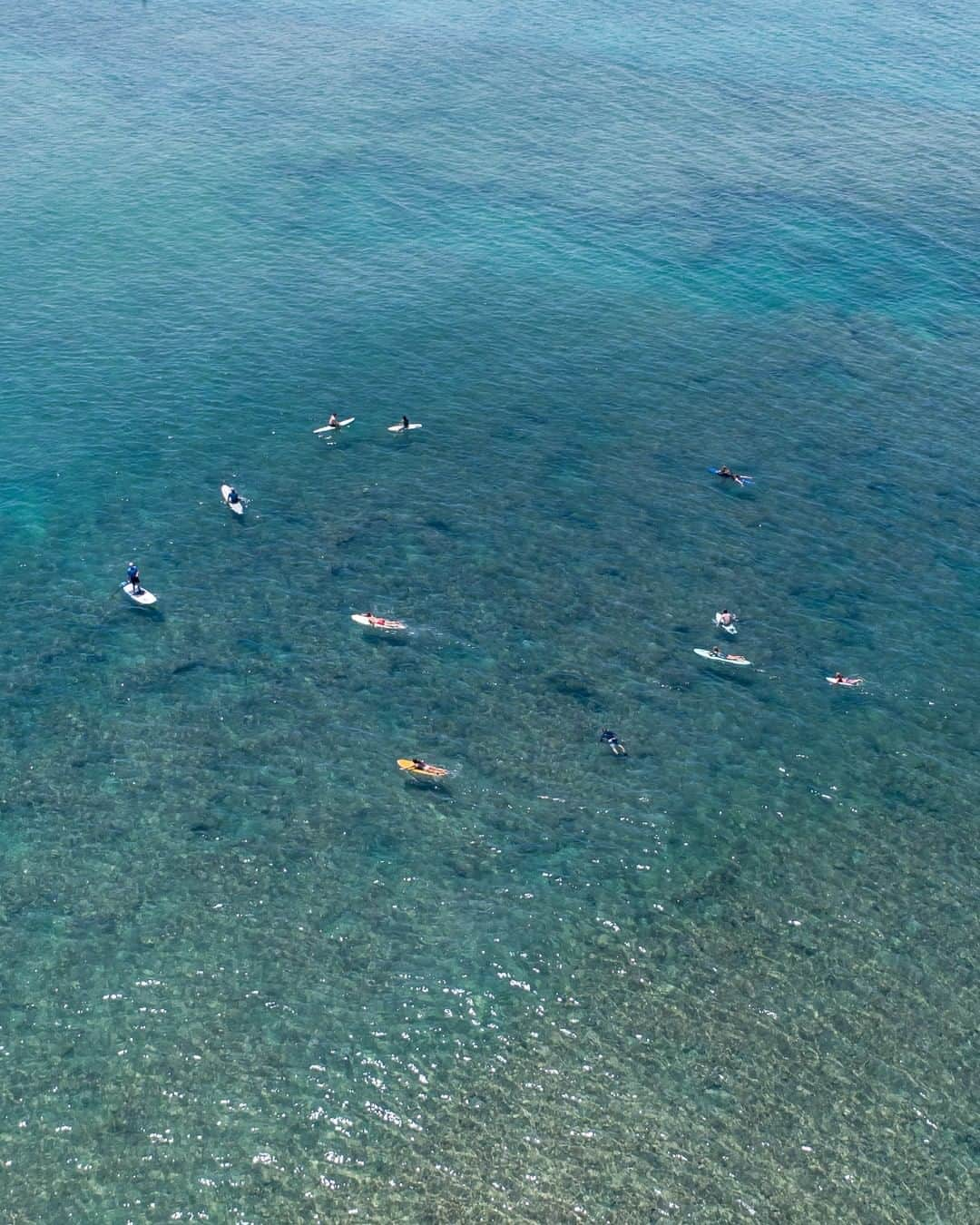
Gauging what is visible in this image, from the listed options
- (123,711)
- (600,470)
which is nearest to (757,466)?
(600,470)

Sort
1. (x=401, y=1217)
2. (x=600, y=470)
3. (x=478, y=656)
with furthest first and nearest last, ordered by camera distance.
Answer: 1. (x=600, y=470)
2. (x=478, y=656)
3. (x=401, y=1217)

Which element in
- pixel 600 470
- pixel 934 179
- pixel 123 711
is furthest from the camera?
pixel 934 179

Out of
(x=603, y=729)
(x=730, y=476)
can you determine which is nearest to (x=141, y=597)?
(x=603, y=729)

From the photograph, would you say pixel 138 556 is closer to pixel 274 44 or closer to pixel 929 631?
pixel 929 631

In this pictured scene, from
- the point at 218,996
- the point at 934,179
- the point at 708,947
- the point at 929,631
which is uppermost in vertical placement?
the point at 934,179

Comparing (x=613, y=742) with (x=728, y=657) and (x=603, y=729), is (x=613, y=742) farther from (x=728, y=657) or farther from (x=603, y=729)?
(x=728, y=657)

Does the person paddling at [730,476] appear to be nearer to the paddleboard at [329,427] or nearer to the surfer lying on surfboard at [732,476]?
the surfer lying on surfboard at [732,476]

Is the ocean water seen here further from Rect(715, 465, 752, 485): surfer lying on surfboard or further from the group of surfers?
Rect(715, 465, 752, 485): surfer lying on surfboard
